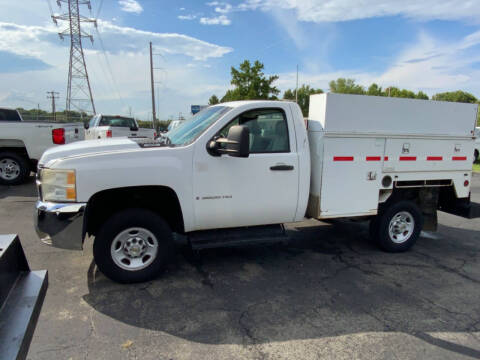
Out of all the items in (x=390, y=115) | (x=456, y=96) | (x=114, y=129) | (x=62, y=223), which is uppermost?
(x=456, y=96)

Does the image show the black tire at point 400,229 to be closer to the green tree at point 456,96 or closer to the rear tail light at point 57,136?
the rear tail light at point 57,136

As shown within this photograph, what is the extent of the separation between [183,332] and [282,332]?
0.90 meters

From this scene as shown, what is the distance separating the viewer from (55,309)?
334 centimetres

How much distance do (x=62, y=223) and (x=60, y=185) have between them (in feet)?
1.31

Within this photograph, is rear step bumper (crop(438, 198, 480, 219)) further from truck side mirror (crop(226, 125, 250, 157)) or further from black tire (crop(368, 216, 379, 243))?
truck side mirror (crop(226, 125, 250, 157))

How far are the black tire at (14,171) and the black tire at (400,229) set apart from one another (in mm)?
9052

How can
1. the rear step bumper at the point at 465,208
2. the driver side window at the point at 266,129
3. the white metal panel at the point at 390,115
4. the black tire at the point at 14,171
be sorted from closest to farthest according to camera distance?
the driver side window at the point at 266,129
the white metal panel at the point at 390,115
the rear step bumper at the point at 465,208
the black tire at the point at 14,171

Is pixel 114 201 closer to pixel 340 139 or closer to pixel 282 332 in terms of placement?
pixel 282 332

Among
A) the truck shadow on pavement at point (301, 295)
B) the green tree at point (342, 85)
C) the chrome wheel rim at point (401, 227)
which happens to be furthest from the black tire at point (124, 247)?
the green tree at point (342, 85)

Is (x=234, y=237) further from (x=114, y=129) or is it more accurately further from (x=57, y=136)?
(x=114, y=129)

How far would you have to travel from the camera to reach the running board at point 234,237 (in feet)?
13.2

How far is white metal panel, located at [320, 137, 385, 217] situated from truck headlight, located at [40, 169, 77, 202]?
299 centimetres

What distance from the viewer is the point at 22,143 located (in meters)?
8.95

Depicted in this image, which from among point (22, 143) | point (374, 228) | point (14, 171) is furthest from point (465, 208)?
point (14, 171)
